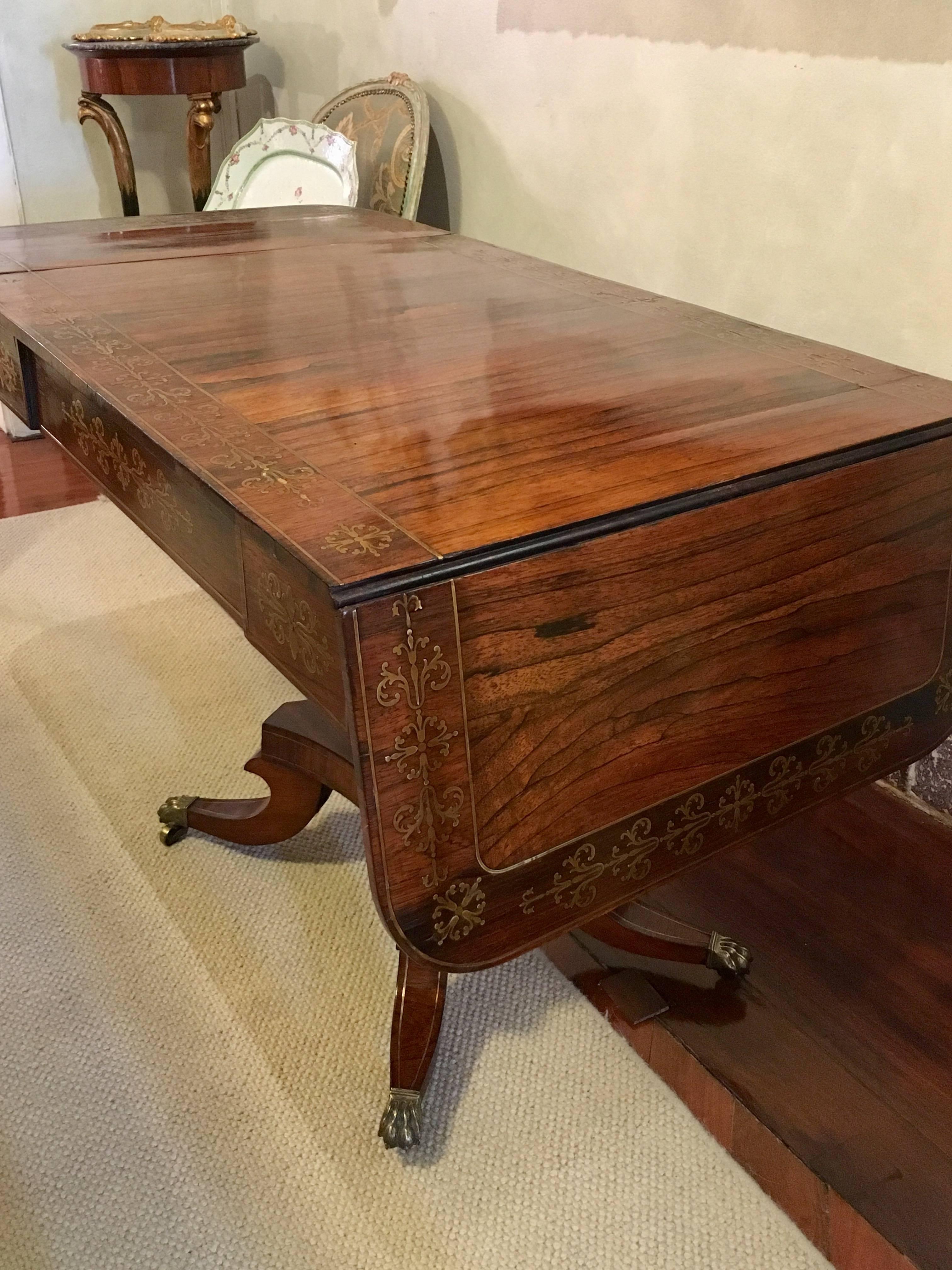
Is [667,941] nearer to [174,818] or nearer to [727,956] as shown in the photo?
[727,956]

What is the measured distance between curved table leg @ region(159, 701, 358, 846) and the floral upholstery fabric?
4.70 ft

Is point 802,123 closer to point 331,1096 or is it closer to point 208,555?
point 208,555

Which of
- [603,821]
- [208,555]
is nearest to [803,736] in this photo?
[603,821]

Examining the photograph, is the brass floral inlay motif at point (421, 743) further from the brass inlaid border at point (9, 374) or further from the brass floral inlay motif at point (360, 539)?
the brass inlaid border at point (9, 374)

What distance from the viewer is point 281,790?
59.6 inches

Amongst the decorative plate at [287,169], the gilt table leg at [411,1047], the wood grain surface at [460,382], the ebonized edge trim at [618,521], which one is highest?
the decorative plate at [287,169]

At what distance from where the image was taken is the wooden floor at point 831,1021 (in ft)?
3.76

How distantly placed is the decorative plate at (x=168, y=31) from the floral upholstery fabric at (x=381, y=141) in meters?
0.47

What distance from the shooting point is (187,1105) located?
1243 millimetres

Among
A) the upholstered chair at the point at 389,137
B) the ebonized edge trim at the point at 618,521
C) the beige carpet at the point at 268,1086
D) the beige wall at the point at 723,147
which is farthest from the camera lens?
the upholstered chair at the point at 389,137

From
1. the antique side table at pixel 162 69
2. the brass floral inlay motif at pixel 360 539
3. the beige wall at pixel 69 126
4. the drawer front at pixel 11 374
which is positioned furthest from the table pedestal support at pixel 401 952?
the beige wall at pixel 69 126

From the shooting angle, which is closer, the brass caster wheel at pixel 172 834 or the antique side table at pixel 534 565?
the antique side table at pixel 534 565

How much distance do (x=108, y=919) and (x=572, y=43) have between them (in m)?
1.77

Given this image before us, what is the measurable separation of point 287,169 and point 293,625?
7.05 ft
